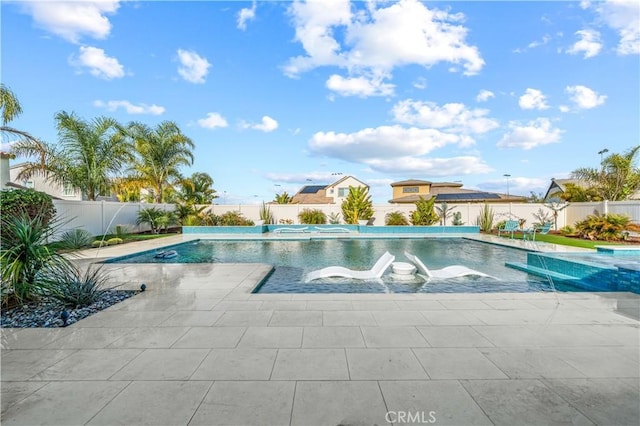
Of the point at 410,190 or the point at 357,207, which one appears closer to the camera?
the point at 357,207

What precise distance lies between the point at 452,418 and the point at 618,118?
1354 centimetres

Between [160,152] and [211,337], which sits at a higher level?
[160,152]

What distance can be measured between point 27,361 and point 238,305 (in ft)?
7.80

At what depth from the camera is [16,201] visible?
8984 millimetres

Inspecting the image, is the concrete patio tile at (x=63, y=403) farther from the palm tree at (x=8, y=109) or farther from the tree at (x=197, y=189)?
the tree at (x=197, y=189)

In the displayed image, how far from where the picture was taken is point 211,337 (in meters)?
3.59

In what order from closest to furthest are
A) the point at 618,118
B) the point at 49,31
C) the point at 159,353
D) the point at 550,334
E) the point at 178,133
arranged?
the point at 159,353
the point at 550,334
the point at 49,31
the point at 618,118
the point at 178,133

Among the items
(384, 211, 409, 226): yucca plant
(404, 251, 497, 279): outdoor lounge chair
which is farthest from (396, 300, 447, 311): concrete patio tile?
(384, 211, 409, 226): yucca plant

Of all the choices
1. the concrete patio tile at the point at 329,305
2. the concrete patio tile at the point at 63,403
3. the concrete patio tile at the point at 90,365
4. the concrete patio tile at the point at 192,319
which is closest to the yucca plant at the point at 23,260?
the concrete patio tile at the point at 192,319

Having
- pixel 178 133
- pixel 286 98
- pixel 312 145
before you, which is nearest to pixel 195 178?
pixel 178 133

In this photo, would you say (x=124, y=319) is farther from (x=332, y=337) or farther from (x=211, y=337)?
(x=332, y=337)

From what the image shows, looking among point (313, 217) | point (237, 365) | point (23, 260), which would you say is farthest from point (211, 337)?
point (313, 217)

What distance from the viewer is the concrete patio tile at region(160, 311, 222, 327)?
4.02 m

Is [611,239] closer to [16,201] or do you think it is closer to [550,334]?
[550,334]
